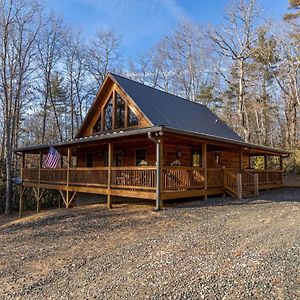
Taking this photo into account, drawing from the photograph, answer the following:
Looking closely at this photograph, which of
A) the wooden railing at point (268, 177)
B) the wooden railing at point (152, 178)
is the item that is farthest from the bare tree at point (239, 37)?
the wooden railing at point (152, 178)

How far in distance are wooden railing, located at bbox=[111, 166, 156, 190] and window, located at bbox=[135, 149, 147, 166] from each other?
9.34ft

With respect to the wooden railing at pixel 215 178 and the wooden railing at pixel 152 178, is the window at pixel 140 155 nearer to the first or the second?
the wooden railing at pixel 152 178

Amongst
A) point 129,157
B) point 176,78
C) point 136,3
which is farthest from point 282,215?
point 176,78

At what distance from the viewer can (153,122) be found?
47.1ft

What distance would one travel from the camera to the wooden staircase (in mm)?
13901

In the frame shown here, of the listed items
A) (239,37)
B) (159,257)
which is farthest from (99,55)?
(159,257)

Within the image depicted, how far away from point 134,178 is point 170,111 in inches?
242

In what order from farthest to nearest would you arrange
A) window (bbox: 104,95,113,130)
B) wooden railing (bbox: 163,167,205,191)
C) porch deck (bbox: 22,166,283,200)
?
window (bbox: 104,95,113,130) → porch deck (bbox: 22,166,283,200) → wooden railing (bbox: 163,167,205,191)

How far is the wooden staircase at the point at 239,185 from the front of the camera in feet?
45.6

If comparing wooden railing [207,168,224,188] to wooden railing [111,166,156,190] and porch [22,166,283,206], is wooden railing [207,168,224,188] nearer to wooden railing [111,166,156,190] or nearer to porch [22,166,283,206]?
porch [22,166,283,206]

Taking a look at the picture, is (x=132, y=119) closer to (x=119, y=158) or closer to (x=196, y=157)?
(x=119, y=158)

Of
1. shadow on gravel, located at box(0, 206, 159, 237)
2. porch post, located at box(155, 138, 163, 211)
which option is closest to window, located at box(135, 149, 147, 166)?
shadow on gravel, located at box(0, 206, 159, 237)

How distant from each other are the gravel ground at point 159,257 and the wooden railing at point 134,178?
157cm

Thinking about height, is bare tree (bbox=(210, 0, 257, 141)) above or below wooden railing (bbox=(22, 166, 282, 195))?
above
